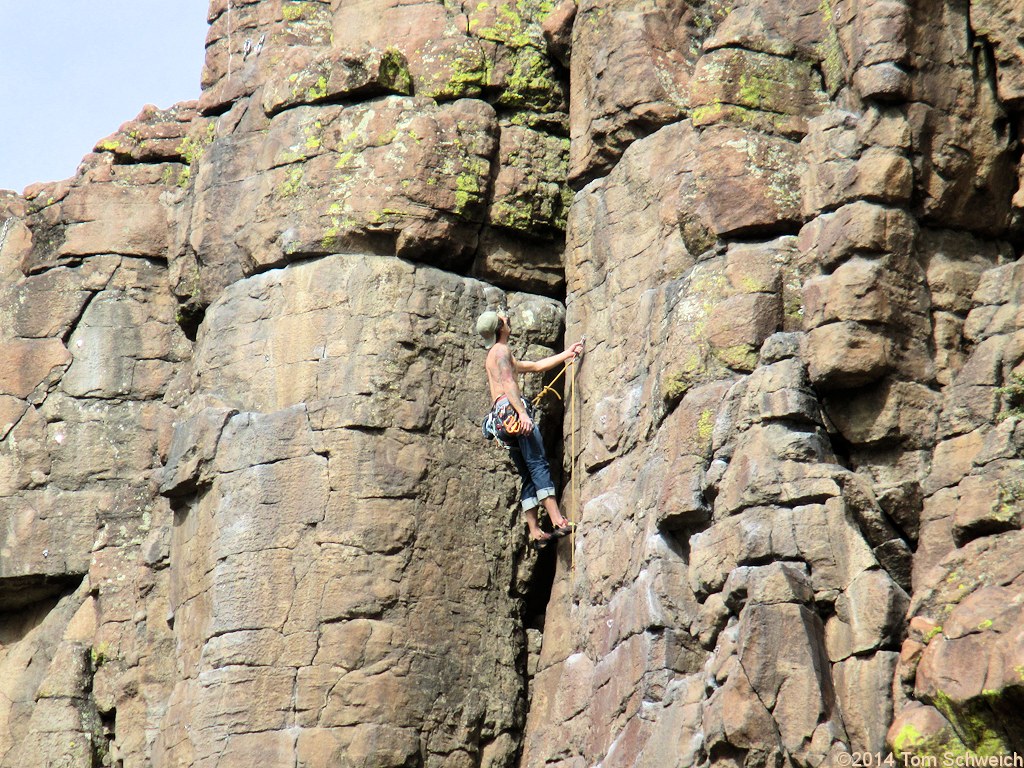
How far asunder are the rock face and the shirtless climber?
0.95 ft

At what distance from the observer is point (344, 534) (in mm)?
16391

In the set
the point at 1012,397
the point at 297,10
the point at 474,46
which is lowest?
the point at 1012,397

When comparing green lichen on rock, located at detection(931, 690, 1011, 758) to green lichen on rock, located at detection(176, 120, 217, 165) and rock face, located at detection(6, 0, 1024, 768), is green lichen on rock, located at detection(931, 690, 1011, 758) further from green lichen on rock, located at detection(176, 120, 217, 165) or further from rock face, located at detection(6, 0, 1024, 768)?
green lichen on rock, located at detection(176, 120, 217, 165)

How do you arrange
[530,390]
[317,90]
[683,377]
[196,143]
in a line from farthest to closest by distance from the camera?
[196,143], [317,90], [530,390], [683,377]

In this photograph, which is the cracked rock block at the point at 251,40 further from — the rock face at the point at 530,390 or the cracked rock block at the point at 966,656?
the cracked rock block at the point at 966,656

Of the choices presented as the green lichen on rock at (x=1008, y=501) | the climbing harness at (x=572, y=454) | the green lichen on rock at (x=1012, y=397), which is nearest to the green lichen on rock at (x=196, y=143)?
the climbing harness at (x=572, y=454)

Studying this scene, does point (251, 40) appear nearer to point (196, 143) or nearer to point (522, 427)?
point (196, 143)

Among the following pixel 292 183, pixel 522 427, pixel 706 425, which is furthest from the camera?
pixel 292 183

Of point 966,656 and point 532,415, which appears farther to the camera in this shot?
point 532,415

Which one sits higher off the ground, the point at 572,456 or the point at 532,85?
the point at 532,85

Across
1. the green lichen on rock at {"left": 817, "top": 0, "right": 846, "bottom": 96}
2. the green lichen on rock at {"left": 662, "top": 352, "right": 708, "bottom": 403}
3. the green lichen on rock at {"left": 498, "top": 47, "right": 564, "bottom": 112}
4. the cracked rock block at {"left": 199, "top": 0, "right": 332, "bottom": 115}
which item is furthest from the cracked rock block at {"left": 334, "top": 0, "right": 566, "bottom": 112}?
the green lichen on rock at {"left": 662, "top": 352, "right": 708, "bottom": 403}

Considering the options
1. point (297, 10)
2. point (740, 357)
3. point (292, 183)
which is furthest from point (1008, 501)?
point (297, 10)

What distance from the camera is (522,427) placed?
16.7 m

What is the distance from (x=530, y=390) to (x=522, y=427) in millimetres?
966
